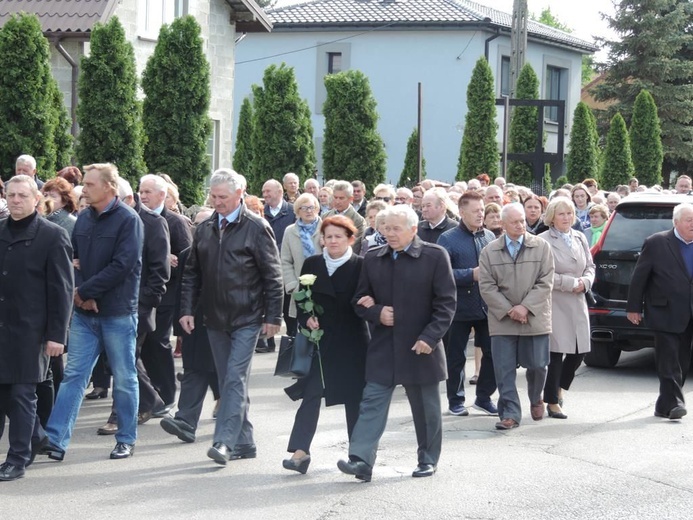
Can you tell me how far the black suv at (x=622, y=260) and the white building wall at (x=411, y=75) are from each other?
2862cm

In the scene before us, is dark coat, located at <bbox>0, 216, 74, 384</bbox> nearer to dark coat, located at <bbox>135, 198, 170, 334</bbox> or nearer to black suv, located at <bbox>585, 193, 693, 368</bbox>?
dark coat, located at <bbox>135, 198, 170, 334</bbox>

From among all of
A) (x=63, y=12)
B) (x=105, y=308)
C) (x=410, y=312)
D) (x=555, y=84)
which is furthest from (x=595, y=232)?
(x=555, y=84)

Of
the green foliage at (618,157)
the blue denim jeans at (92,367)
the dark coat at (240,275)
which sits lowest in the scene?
the blue denim jeans at (92,367)

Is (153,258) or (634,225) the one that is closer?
(153,258)

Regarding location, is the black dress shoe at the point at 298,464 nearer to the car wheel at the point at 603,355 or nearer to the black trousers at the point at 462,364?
the black trousers at the point at 462,364

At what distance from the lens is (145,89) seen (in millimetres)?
22344

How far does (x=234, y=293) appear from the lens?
9.35 metres

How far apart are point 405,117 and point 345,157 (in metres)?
18.2

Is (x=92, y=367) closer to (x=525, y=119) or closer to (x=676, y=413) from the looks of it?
(x=676, y=413)

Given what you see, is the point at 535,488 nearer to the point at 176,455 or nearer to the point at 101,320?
the point at 176,455

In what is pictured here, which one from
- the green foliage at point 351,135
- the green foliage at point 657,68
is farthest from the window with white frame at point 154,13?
the green foliage at point 657,68

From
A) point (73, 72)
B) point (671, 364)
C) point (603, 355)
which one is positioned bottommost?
point (603, 355)

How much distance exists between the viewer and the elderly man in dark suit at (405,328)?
8898 mm

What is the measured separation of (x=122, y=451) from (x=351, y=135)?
1737 centimetres
